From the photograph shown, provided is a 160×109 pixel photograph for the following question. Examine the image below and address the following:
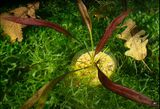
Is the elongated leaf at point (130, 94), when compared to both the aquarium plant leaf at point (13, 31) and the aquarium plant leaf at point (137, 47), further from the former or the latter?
the aquarium plant leaf at point (13, 31)

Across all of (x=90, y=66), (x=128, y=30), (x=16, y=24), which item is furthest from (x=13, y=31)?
(x=128, y=30)

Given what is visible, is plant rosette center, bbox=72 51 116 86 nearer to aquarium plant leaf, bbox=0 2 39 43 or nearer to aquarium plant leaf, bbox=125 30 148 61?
aquarium plant leaf, bbox=125 30 148 61

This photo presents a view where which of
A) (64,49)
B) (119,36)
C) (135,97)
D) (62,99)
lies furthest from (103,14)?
(135,97)

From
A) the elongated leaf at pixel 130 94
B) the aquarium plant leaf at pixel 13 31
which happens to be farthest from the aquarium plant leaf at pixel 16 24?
the elongated leaf at pixel 130 94

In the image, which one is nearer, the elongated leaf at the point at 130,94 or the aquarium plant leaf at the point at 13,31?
the elongated leaf at the point at 130,94

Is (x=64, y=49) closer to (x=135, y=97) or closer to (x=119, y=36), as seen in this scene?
(x=119, y=36)

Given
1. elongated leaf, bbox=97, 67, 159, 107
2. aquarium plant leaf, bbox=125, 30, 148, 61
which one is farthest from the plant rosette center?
elongated leaf, bbox=97, 67, 159, 107

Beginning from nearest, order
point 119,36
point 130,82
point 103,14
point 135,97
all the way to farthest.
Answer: point 135,97, point 130,82, point 119,36, point 103,14

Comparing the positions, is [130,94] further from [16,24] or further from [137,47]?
[16,24]
